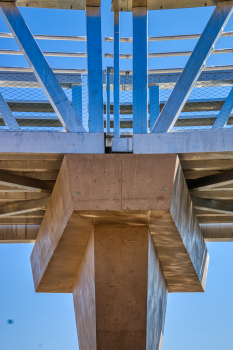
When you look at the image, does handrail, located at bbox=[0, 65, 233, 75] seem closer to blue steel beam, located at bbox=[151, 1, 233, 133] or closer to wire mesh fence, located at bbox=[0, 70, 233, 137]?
wire mesh fence, located at bbox=[0, 70, 233, 137]

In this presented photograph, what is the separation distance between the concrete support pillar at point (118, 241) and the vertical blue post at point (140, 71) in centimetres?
102

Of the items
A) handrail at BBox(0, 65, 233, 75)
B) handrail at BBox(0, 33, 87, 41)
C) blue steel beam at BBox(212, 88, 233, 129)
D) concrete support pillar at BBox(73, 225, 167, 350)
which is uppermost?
handrail at BBox(0, 65, 233, 75)

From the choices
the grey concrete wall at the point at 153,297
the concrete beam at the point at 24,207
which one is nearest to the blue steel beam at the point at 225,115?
the grey concrete wall at the point at 153,297

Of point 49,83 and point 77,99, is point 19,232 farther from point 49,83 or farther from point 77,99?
point 49,83

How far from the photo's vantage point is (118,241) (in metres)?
12.6

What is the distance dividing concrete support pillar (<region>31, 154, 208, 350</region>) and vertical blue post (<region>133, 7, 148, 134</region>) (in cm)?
102

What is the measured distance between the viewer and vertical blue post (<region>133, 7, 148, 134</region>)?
11062 mm

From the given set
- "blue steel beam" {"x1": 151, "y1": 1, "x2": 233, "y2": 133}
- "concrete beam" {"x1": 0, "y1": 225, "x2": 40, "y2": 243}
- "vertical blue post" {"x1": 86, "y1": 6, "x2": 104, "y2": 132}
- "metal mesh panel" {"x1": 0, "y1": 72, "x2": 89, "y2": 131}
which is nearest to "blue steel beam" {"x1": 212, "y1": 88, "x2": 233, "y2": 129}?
"metal mesh panel" {"x1": 0, "y1": 72, "x2": 89, "y2": 131}

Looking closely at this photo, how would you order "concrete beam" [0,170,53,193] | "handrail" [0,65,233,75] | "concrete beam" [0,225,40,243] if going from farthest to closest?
"handrail" [0,65,233,75] < "concrete beam" [0,225,40,243] < "concrete beam" [0,170,53,193]

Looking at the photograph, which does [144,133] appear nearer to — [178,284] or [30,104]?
[178,284]

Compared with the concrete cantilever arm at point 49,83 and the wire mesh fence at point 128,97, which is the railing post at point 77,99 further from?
the concrete cantilever arm at point 49,83

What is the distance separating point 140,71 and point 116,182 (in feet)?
10.2

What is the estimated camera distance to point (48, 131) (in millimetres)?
10773

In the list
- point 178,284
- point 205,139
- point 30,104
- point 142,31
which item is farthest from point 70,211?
point 30,104
